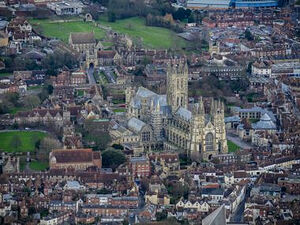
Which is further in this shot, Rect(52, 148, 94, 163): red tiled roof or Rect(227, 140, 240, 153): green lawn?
Rect(227, 140, 240, 153): green lawn

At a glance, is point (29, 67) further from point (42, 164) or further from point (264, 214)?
point (264, 214)

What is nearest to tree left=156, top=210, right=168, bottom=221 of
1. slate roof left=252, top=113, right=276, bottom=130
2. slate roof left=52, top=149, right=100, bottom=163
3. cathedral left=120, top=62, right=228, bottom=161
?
slate roof left=52, top=149, right=100, bottom=163

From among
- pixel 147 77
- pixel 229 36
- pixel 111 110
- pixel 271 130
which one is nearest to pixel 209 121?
pixel 271 130

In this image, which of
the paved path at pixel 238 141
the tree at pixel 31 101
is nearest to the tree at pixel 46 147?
the tree at pixel 31 101

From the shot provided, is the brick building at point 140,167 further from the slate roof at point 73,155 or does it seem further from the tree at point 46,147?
the tree at point 46,147

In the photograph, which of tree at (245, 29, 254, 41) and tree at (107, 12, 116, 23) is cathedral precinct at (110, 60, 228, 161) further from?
tree at (107, 12, 116, 23)

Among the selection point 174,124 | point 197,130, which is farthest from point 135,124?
point 197,130
